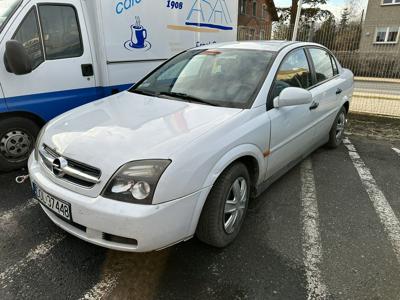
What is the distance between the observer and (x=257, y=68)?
3191 millimetres

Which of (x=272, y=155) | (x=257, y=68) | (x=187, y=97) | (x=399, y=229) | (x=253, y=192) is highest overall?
(x=257, y=68)

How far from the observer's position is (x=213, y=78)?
327 centimetres

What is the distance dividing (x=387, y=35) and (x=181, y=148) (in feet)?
70.6

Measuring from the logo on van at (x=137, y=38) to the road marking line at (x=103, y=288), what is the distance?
333 centimetres

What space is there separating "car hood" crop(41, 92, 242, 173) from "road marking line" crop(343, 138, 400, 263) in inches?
70.5

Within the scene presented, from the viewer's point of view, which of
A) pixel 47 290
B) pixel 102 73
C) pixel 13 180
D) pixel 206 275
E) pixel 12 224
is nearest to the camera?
pixel 47 290

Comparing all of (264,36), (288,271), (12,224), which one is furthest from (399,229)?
(264,36)

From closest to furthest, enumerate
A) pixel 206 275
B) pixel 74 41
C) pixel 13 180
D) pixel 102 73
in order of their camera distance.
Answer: pixel 206 275
pixel 13 180
pixel 74 41
pixel 102 73

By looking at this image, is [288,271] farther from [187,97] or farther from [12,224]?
[12,224]

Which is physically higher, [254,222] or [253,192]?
[253,192]

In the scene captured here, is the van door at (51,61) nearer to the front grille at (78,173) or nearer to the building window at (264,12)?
the front grille at (78,173)

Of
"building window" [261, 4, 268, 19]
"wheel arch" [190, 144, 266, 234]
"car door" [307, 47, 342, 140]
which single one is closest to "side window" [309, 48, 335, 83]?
"car door" [307, 47, 342, 140]

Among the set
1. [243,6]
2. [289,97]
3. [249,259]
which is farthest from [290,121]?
[243,6]

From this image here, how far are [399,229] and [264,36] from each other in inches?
450
